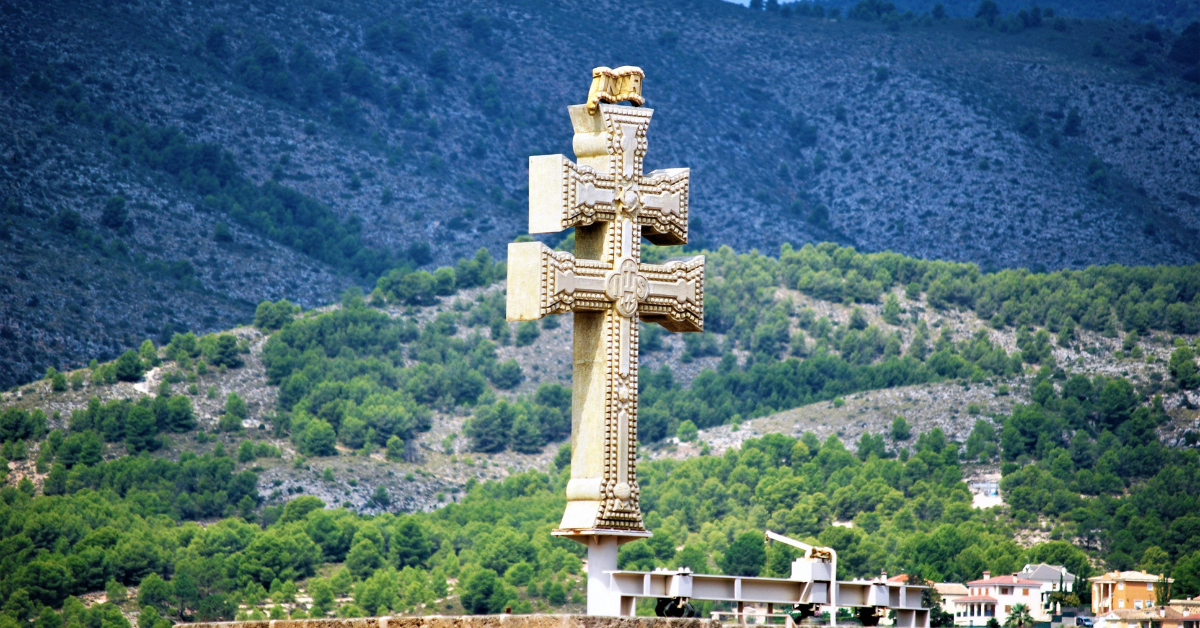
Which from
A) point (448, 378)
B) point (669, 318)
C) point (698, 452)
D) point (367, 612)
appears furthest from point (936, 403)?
point (669, 318)

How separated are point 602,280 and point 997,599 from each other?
85.2 meters

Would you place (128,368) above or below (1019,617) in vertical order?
above

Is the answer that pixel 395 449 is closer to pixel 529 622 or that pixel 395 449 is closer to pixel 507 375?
pixel 507 375

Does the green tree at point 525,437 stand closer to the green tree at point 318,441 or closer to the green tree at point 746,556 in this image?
the green tree at point 318,441

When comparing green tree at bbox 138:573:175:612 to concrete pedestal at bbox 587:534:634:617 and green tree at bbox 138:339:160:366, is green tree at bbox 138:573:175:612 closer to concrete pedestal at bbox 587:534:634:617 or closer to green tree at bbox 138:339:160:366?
green tree at bbox 138:339:160:366

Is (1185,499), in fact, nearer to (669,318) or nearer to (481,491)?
(481,491)

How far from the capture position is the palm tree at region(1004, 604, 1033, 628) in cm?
9061

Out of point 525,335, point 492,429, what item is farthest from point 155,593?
point 525,335

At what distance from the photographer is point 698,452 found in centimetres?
16925

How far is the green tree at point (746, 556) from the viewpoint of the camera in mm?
119125

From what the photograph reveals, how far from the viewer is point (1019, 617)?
93562mm

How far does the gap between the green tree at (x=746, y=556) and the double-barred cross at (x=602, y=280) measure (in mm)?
98514

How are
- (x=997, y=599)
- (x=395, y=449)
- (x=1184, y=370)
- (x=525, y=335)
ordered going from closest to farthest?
(x=997, y=599) < (x=1184, y=370) < (x=395, y=449) < (x=525, y=335)

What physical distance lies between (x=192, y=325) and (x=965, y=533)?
96.6 meters
